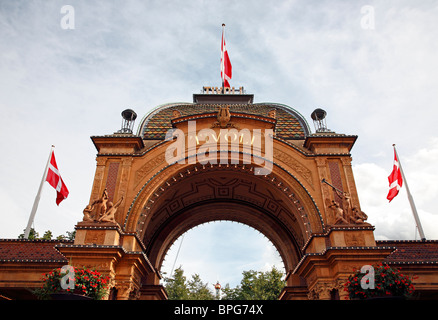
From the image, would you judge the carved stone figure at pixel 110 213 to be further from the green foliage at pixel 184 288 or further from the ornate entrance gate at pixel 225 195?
the green foliage at pixel 184 288

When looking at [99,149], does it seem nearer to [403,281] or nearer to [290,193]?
[290,193]

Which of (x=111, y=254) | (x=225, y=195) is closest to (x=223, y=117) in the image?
(x=225, y=195)

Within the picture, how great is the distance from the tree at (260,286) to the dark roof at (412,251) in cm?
3161

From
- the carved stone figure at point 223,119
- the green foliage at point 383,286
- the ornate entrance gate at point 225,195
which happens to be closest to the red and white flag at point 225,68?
the ornate entrance gate at point 225,195

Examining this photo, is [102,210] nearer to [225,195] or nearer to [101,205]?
[101,205]

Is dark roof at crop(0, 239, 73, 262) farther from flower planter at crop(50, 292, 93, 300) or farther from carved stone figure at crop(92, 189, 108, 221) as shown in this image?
flower planter at crop(50, 292, 93, 300)

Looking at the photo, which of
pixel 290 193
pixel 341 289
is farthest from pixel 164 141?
pixel 341 289

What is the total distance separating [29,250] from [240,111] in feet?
39.1

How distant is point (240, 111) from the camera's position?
17.6 meters

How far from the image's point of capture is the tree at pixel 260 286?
4419cm

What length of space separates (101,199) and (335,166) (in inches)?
426

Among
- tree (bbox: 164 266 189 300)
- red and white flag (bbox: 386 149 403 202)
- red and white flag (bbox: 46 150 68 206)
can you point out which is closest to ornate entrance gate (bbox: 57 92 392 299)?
red and white flag (bbox: 46 150 68 206)

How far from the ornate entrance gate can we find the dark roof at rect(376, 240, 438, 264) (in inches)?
80.2
